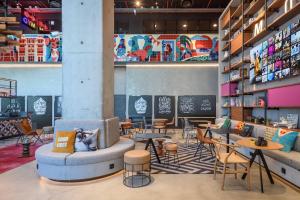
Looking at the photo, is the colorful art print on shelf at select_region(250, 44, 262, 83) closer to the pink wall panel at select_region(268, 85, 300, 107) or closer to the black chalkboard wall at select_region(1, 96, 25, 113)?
the pink wall panel at select_region(268, 85, 300, 107)

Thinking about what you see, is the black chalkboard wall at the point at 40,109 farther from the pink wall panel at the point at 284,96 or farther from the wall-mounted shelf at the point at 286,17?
the wall-mounted shelf at the point at 286,17

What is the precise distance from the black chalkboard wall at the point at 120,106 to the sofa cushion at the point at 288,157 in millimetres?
8001

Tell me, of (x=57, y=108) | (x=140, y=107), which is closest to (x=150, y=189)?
(x=140, y=107)

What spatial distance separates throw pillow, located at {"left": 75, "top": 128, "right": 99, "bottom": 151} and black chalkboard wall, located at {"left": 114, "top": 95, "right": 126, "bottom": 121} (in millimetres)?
7175

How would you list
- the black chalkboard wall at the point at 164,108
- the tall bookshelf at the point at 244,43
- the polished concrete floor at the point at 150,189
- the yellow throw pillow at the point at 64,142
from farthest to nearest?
the black chalkboard wall at the point at 164,108
the tall bookshelf at the point at 244,43
the yellow throw pillow at the point at 64,142
the polished concrete floor at the point at 150,189

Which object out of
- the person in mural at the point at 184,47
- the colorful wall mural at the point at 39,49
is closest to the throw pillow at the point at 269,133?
the person in mural at the point at 184,47

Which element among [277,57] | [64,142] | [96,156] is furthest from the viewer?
[277,57]

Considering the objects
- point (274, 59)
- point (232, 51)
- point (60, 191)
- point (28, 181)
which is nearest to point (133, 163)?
point (60, 191)

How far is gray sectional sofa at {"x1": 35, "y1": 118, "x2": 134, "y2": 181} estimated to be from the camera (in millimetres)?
3814

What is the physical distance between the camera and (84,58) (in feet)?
15.0

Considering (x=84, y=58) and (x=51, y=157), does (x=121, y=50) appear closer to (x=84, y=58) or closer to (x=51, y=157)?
(x=84, y=58)

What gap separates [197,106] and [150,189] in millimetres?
8205

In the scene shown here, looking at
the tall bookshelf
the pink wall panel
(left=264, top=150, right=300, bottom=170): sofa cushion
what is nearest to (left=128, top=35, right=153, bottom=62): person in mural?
the tall bookshelf

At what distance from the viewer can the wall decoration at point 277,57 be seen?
463 cm
